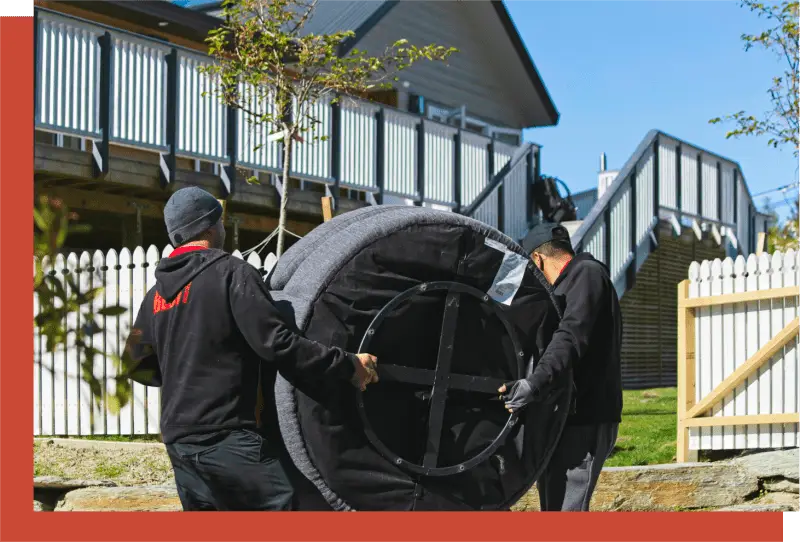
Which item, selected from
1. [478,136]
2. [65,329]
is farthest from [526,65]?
[65,329]

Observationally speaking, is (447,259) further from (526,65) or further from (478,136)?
(526,65)

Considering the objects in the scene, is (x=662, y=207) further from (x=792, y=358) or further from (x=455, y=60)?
(x=792, y=358)

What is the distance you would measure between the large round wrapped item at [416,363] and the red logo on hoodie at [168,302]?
0.35 meters

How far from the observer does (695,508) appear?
24.8ft

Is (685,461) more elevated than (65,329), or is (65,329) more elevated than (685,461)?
(65,329)

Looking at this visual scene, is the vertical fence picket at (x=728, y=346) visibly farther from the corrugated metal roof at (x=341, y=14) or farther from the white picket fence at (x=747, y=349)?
the corrugated metal roof at (x=341, y=14)

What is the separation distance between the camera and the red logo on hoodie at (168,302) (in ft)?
11.7

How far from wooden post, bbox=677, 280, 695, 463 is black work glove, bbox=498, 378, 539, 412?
5082 mm

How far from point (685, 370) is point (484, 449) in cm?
521

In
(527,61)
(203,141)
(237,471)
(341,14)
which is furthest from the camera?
(527,61)

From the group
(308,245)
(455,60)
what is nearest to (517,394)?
(308,245)

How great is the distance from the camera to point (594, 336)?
4.48 m

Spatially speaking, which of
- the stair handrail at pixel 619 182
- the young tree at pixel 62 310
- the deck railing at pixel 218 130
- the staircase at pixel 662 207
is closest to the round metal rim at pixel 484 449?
the young tree at pixel 62 310

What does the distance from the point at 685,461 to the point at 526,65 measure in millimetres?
13378
